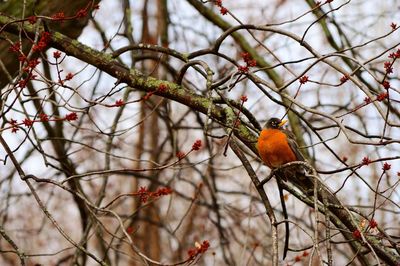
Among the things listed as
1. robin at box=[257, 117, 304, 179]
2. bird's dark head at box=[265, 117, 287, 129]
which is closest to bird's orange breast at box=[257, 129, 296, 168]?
robin at box=[257, 117, 304, 179]

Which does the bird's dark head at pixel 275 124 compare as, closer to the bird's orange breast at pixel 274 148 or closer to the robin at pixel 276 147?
the robin at pixel 276 147

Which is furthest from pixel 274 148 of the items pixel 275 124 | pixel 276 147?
pixel 275 124

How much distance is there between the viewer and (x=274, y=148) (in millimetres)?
3980

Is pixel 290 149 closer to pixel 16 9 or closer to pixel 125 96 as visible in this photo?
pixel 125 96

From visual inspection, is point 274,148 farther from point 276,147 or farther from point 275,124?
point 275,124

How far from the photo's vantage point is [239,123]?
3768 mm

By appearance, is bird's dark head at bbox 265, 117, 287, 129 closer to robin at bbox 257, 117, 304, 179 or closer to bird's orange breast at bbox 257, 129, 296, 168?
robin at bbox 257, 117, 304, 179

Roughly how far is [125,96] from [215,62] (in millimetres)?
2430

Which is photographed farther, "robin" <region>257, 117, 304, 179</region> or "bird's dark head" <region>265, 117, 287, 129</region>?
"bird's dark head" <region>265, 117, 287, 129</region>

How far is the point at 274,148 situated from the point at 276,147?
2cm

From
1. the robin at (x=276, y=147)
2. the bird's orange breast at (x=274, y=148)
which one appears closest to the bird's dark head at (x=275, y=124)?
the robin at (x=276, y=147)

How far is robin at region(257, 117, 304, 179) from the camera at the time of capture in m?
3.96

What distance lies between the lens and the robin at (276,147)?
13.0ft

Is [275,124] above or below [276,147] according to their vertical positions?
above
